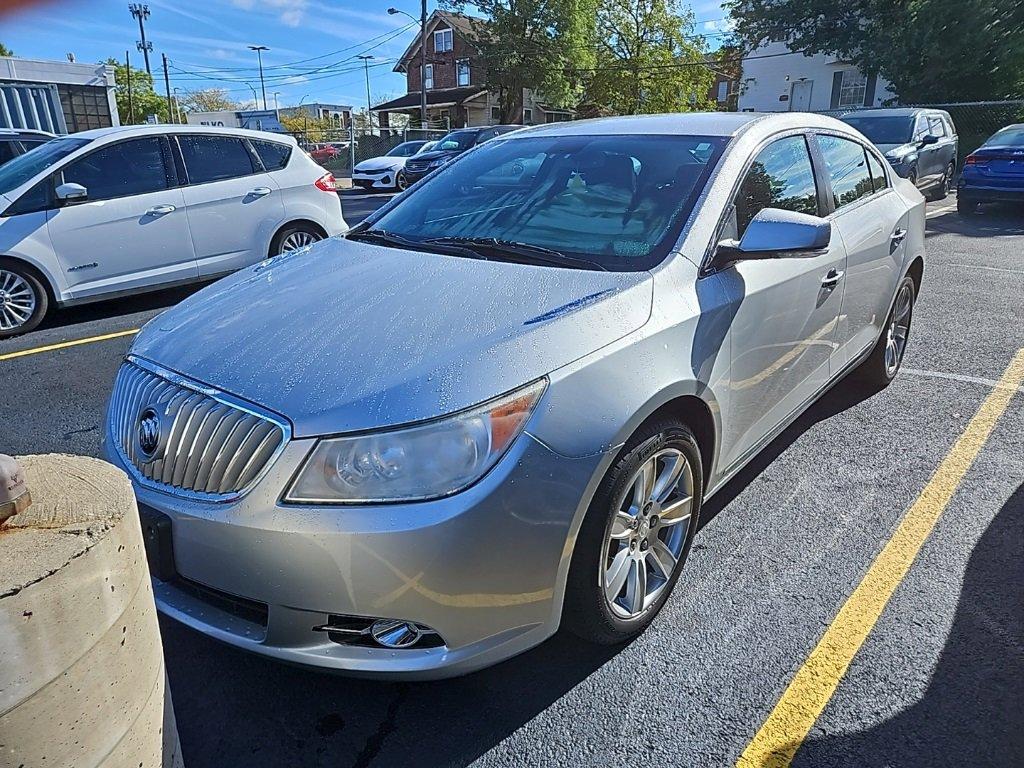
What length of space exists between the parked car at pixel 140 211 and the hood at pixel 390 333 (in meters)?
4.15

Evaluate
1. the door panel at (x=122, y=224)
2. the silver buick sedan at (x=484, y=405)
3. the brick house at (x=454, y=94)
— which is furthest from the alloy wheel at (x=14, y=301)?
the brick house at (x=454, y=94)

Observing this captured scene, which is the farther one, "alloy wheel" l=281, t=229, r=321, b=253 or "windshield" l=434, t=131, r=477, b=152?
"windshield" l=434, t=131, r=477, b=152

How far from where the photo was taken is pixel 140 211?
6.36m

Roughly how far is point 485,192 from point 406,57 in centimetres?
5198

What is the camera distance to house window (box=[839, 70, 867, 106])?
98.0ft

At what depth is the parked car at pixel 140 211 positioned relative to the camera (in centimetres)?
599

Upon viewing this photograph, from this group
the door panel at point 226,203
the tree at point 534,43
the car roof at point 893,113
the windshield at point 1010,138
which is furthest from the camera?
the tree at point 534,43

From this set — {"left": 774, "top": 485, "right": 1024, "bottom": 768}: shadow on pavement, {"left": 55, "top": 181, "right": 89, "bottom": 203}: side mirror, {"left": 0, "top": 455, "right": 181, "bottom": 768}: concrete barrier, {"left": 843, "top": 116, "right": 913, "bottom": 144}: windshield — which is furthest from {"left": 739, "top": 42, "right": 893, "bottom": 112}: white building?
{"left": 0, "top": 455, "right": 181, "bottom": 768}: concrete barrier

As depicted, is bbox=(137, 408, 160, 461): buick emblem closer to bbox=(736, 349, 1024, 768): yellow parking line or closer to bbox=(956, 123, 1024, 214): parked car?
bbox=(736, 349, 1024, 768): yellow parking line

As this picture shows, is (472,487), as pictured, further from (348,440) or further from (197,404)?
(197,404)

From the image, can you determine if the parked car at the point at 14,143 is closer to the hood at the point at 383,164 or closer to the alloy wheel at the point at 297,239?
the alloy wheel at the point at 297,239

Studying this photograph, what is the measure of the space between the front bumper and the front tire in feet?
0.42

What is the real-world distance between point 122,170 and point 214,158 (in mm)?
838

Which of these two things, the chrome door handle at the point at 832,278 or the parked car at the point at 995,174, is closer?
the chrome door handle at the point at 832,278
